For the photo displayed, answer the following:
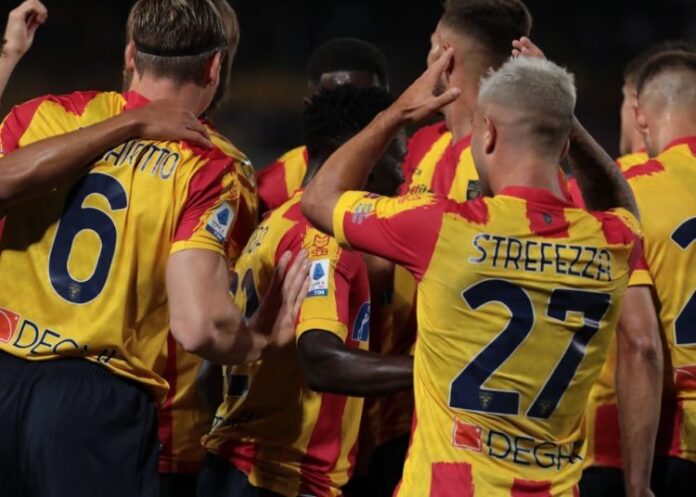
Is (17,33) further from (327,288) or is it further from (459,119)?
(459,119)

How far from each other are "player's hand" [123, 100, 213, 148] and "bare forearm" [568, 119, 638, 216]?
117cm

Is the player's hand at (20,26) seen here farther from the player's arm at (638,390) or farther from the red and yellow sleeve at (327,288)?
the player's arm at (638,390)

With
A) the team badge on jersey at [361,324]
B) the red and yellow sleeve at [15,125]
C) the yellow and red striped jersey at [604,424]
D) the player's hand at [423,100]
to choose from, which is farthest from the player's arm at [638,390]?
the red and yellow sleeve at [15,125]

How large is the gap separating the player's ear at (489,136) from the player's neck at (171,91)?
1078 mm

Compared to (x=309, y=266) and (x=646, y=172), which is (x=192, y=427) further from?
(x=646, y=172)

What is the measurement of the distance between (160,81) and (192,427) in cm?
148

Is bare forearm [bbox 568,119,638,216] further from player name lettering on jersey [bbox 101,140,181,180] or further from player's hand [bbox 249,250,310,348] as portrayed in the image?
player name lettering on jersey [bbox 101,140,181,180]

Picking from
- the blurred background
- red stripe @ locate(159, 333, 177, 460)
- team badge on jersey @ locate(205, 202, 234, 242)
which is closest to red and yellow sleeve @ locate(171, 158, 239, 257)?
team badge on jersey @ locate(205, 202, 234, 242)

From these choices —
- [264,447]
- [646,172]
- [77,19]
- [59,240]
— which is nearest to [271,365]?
[264,447]

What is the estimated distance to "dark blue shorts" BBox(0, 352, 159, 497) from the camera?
3785 millimetres

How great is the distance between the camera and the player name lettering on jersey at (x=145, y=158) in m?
3.85

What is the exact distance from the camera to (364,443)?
480 cm

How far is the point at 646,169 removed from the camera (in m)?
4.65

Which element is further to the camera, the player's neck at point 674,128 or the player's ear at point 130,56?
the player's neck at point 674,128
